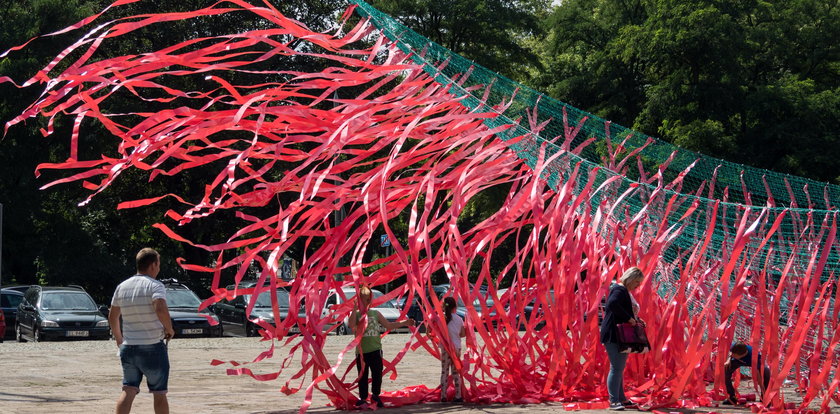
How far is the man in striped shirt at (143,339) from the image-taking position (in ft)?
24.2

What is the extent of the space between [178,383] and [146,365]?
488 centimetres

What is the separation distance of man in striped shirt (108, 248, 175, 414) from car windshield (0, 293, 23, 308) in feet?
65.2

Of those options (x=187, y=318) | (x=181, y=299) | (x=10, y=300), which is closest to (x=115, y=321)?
(x=187, y=318)

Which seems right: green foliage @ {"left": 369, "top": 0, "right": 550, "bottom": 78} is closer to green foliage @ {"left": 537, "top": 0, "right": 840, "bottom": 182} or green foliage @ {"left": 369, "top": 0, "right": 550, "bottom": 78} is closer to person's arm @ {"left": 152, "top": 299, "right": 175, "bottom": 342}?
green foliage @ {"left": 537, "top": 0, "right": 840, "bottom": 182}

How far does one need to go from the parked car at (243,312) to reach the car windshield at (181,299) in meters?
0.89

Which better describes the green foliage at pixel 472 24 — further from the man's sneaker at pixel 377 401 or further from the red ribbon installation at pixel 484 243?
the man's sneaker at pixel 377 401

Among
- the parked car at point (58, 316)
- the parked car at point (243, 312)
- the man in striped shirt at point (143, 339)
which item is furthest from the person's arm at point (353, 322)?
the parked car at point (243, 312)

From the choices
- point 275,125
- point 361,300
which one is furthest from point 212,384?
point 275,125

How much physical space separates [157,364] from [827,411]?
225 inches

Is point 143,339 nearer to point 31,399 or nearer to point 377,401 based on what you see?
point 377,401

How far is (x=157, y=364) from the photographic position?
7375mm

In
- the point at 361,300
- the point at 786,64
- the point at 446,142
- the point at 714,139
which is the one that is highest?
the point at 786,64

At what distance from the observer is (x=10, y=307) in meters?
25.6

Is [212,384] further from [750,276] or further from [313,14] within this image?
[313,14]
